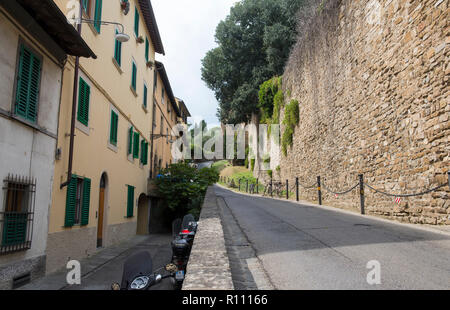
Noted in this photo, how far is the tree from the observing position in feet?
104

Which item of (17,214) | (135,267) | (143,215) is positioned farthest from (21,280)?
(143,215)

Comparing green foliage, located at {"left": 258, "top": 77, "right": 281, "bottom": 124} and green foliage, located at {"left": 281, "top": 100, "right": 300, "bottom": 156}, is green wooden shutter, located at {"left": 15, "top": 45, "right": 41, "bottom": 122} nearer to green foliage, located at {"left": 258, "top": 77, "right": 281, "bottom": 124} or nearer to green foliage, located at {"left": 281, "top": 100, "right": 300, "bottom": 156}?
green foliage, located at {"left": 281, "top": 100, "right": 300, "bottom": 156}

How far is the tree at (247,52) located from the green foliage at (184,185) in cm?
1582

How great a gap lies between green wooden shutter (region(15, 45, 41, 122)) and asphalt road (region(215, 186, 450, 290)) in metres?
4.98

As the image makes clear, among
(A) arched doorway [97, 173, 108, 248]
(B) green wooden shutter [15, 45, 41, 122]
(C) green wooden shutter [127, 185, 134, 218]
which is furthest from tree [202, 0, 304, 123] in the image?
(B) green wooden shutter [15, 45, 41, 122]

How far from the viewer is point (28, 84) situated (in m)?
6.64

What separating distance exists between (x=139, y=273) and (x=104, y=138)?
27.8 ft

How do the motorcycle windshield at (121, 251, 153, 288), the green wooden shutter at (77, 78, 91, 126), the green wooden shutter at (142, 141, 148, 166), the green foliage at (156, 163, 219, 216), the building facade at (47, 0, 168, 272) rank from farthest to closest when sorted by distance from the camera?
the green foliage at (156, 163, 219, 216), the green wooden shutter at (142, 141, 148, 166), the green wooden shutter at (77, 78, 91, 126), the building facade at (47, 0, 168, 272), the motorcycle windshield at (121, 251, 153, 288)

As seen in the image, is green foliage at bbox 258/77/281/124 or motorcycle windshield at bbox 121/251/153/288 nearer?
motorcycle windshield at bbox 121/251/153/288

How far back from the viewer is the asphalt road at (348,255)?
11.6ft

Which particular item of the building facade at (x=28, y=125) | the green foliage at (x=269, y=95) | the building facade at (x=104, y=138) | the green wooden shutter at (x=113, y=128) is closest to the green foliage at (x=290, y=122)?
the green foliage at (x=269, y=95)

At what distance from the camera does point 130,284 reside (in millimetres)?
3475

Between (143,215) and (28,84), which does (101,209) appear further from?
(143,215)

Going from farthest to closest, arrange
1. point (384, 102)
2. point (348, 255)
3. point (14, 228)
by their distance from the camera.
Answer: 1. point (384, 102)
2. point (14, 228)
3. point (348, 255)
